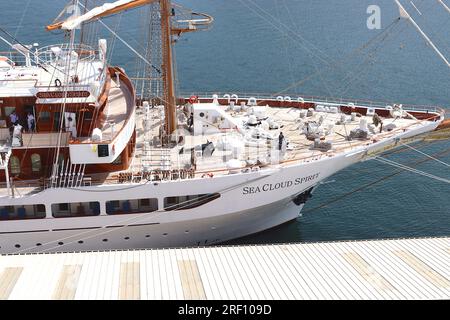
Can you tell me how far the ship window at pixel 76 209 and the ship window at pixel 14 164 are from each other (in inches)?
95.1

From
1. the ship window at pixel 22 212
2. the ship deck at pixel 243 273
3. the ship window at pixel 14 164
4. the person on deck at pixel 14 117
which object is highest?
the person on deck at pixel 14 117

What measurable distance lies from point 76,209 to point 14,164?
3.34m

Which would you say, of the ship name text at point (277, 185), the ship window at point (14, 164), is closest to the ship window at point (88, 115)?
the ship window at point (14, 164)

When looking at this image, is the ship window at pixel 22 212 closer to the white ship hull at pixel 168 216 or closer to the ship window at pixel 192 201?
the white ship hull at pixel 168 216

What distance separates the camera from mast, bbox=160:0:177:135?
26.9 meters

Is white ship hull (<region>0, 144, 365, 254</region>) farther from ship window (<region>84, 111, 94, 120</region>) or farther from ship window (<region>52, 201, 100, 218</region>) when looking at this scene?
ship window (<region>84, 111, 94, 120</region>)

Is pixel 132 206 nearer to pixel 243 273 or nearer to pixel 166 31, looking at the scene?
pixel 243 273

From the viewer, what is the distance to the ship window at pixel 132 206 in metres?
24.7

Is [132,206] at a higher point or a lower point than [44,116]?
lower

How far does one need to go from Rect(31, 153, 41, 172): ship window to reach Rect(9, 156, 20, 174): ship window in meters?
0.60

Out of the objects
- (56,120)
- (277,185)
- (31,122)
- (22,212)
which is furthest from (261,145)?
(22,212)

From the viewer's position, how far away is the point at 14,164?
978 inches

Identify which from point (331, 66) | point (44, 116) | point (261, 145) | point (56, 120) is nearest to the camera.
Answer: point (44, 116)
